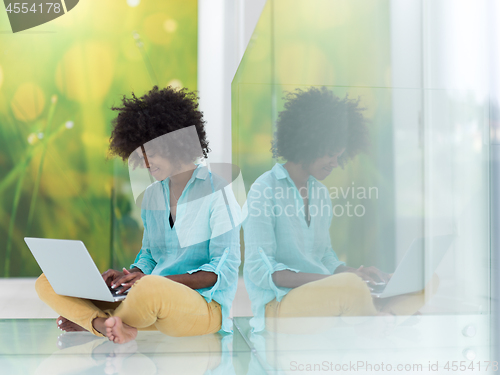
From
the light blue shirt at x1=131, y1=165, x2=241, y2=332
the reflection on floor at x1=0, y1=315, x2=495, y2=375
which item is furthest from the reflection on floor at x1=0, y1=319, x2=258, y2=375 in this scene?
the light blue shirt at x1=131, y1=165, x2=241, y2=332

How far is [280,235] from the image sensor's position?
1.03m

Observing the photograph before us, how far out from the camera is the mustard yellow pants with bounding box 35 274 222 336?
1.33 m

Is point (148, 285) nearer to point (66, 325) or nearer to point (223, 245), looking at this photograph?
point (223, 245)

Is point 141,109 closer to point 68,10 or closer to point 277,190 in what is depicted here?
point 277,190

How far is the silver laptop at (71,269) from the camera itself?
128 cm

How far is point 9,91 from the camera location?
286cm

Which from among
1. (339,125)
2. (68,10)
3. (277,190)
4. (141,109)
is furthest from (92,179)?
(339,125)

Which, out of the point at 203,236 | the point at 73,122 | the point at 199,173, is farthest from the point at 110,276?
the point at 73,122

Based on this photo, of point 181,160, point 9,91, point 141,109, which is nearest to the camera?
point 181,160

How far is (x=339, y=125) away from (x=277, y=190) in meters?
0.23

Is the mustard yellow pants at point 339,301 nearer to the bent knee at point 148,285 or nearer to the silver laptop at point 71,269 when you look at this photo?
the bent knee at point 148,285

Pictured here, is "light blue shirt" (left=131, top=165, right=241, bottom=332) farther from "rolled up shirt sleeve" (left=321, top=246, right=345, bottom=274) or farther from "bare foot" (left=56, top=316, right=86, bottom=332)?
"rolled up shirt sleeve" (left=321, top=246, right=345, bottom=274)

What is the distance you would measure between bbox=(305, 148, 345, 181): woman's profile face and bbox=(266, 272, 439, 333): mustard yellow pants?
20cm

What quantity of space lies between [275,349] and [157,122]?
39.6 inches
